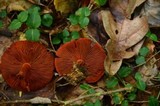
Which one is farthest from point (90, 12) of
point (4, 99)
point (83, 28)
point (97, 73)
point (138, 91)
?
point (4, 99)

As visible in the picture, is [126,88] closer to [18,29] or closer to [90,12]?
[90,12]

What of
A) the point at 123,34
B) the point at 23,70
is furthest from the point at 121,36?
the point at 23,70

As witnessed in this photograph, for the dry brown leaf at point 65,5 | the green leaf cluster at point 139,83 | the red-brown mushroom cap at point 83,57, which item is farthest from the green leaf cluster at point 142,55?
Answer: the dry brown leaf at point 65,5

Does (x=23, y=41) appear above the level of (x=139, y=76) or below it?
above

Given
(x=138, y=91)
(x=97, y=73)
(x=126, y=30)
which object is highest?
(x=126, y=30)

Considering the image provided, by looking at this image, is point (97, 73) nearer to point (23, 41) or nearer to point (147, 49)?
point (147, 49)

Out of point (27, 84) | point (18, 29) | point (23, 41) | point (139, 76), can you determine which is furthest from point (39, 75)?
point (139, 76)

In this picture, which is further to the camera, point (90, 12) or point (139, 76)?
point (90, 12)
